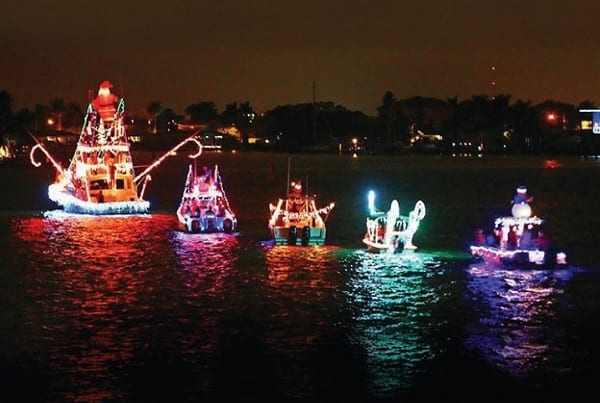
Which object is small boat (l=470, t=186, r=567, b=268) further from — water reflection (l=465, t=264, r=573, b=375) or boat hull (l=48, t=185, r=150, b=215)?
boat hull (l=48, t=185, r=150, b=215)

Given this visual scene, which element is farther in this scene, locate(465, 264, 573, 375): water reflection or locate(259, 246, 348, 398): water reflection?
locate(465, 264, 573, 375): water reflection

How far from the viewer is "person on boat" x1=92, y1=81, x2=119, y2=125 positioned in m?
54.6

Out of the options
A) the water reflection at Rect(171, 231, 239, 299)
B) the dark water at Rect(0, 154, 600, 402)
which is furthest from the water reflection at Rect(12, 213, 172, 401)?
the water reflection at Rect(171, 231, 239, 299)

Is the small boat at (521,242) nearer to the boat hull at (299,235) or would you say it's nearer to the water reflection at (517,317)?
the water reflection at (517,317)

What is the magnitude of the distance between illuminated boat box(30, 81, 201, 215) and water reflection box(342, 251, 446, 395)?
20585 mm

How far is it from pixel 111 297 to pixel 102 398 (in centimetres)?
1032

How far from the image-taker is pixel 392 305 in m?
26.5

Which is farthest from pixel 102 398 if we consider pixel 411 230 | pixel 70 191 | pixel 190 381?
pixel 70 191

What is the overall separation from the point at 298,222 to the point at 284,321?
13.4 m

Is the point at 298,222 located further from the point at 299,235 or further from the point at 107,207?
the point at 107,207

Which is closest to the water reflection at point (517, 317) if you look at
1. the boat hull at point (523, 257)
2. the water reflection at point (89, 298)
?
the boat hull at point (523, 257)

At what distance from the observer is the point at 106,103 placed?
54562mm

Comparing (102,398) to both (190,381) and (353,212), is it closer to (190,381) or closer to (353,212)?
A: (190,381)

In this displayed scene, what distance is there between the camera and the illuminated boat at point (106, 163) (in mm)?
54000
